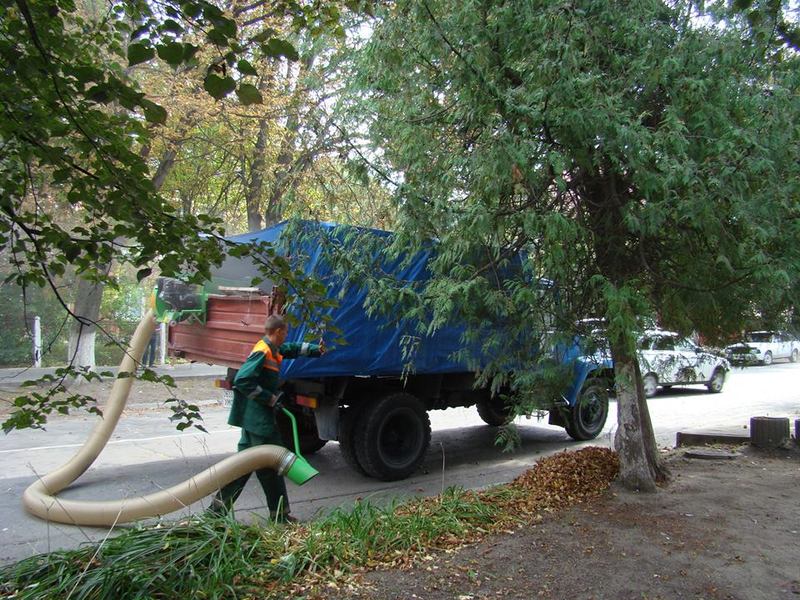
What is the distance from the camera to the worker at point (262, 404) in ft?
16.8

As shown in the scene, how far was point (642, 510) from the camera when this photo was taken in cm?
493

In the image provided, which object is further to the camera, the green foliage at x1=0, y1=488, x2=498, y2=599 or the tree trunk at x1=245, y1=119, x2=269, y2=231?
the tree trunk at x1=245, y1=119, x2=269, y2=231

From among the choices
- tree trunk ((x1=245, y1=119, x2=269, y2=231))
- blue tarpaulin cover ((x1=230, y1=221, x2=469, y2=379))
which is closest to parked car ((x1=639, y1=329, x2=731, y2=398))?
blue tarpaulin cover ((x1=230, y1=221, x2=469, y2=379))

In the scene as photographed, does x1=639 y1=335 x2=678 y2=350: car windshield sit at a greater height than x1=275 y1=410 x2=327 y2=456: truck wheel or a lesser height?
greater

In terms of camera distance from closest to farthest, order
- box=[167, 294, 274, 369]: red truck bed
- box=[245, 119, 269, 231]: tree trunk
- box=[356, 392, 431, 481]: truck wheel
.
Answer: box=[167, 294, 274, 369]: red truck bed → box=[356, 392, 431, 481]: truck wheel → box=[245, 119, 269, 231]: tree trunk

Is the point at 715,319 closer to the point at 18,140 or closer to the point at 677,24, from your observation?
the point at 677,24

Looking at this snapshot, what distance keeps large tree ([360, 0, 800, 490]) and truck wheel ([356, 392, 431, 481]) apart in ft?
6.54

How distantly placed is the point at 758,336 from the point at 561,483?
2.40m

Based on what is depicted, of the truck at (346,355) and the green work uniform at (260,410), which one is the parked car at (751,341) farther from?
the green work uniform at (260,410)

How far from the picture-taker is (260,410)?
536cm

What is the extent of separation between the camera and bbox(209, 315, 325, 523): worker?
5.11m

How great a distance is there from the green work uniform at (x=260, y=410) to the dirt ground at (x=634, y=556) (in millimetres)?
1705

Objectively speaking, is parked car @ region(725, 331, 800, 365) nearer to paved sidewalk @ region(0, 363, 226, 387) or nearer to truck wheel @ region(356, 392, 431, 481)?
truck wheel @ region(356, 392, 431, 481)

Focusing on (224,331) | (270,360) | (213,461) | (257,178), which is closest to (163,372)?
(257,178)
